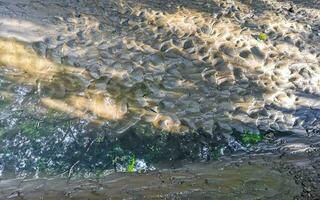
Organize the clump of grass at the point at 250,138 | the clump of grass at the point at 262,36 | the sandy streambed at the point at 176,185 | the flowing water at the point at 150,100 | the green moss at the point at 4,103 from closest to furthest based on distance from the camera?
1. the sandy streambed at the point at 176,185
2. the flowing water at the point at 150,100
3. the clump of grass at the point at 250,138
4. the green moss at the point at 4,103
5. the clump of grass at the point at 262,36

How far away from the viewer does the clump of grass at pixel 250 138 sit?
6258mm

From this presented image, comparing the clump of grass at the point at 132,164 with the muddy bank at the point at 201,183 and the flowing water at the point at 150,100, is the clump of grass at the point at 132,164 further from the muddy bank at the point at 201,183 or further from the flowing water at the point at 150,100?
the muddy bank at the point at 201,183

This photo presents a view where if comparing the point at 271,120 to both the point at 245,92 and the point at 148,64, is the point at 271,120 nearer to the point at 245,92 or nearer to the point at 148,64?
the point at 245,92

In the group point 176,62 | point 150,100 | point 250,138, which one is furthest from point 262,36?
point 150,100

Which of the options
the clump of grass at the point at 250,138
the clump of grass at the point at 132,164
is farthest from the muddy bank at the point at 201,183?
the clump of grass at the point at 250,138

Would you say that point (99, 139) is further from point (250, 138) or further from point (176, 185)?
point (250, 138)

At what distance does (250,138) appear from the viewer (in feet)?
20.6

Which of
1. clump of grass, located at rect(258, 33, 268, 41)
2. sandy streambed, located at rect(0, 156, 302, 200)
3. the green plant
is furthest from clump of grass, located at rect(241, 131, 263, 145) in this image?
clump of grass, located at rect(258, 33, 268, 41)

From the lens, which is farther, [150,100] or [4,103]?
[150,100]

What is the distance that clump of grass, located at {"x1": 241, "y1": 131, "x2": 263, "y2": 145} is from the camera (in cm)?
626

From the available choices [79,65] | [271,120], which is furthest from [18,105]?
[271,120]

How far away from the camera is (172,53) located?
24.8 ft

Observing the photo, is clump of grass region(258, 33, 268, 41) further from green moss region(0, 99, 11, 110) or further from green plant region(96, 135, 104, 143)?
green moss region(0, 99, 11, 110)

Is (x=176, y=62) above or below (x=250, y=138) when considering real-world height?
above
